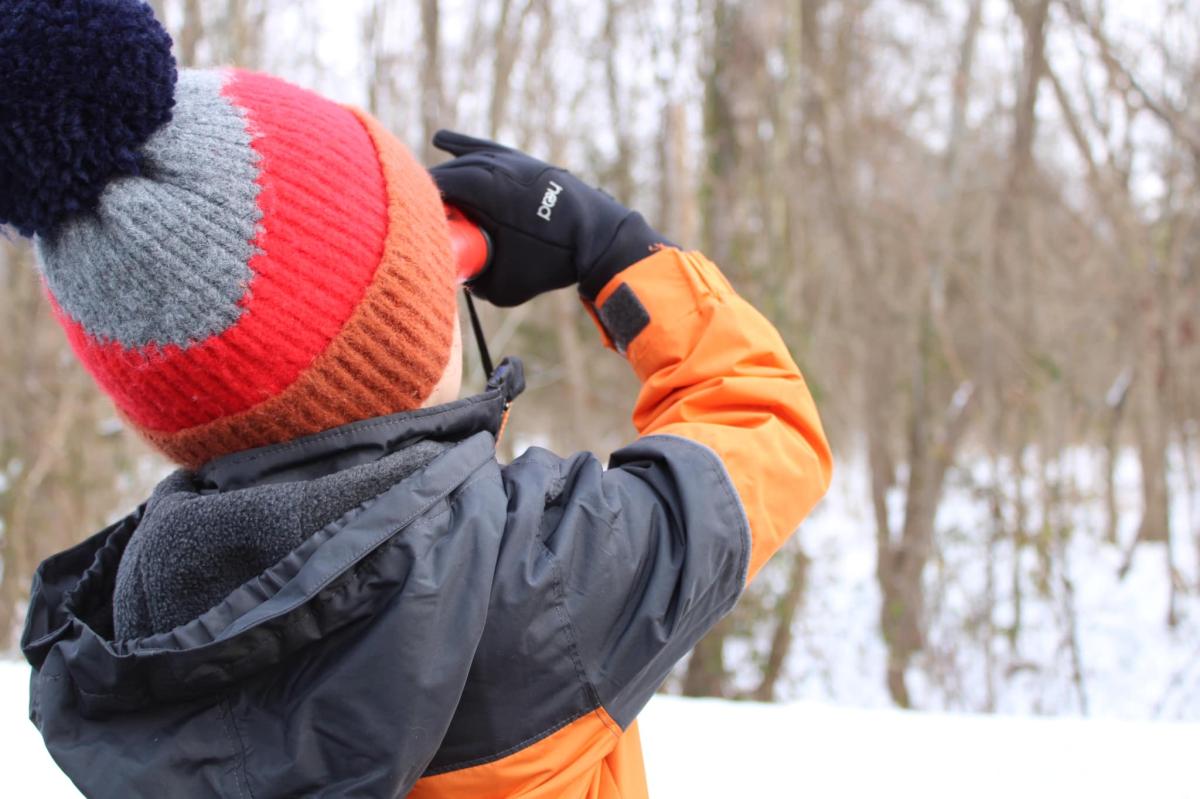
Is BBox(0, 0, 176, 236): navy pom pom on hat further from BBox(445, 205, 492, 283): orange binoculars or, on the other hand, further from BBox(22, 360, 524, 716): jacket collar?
BBox(445, 205, 492, 283): orange binoculars

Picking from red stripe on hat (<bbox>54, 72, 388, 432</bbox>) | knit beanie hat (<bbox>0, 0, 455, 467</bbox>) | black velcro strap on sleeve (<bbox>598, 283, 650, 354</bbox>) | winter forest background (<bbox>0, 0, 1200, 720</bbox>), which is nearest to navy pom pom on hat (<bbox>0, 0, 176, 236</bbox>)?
knit beanie hat (<bbox>0, 0, 455, 467</bbox>)

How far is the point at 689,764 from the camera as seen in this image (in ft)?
6.22

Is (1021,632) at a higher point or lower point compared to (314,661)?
lower

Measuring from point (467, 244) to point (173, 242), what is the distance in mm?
424

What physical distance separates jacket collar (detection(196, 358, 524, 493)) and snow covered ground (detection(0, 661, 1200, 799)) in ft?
3.93

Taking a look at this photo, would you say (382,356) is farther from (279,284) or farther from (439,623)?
(439,623)

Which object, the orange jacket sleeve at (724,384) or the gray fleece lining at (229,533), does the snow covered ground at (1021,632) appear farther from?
the gray fleece lining at (229,533)

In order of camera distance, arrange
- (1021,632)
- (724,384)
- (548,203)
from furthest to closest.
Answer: (1021,632) < (548,203) < (724,384)

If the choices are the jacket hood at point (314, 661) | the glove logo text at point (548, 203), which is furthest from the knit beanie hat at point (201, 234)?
the glove logo text at point (548, 203)

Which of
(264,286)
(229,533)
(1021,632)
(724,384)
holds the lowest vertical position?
(1021,632)

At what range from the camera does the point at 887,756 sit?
1.87 m

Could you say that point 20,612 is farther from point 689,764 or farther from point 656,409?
point 656,409

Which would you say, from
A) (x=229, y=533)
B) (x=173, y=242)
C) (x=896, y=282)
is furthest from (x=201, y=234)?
(x=896, y=282)

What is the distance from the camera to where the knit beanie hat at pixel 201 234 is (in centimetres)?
84
